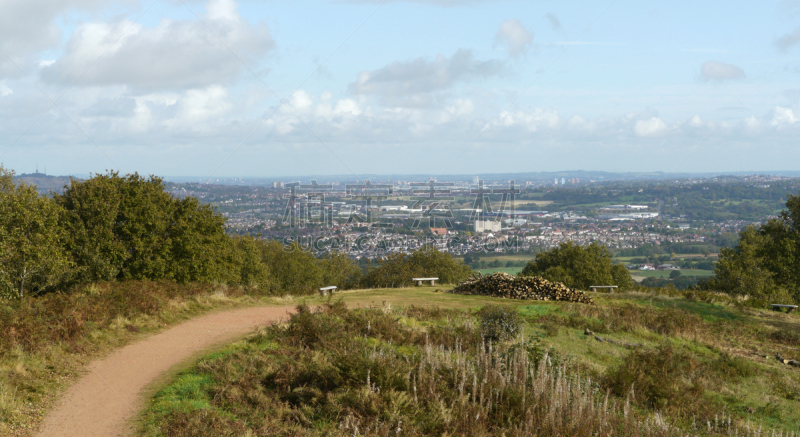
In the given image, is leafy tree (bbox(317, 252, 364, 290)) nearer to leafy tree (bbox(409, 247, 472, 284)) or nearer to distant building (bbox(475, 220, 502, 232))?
leafy tree (bbox(409, 247, 472, 284))

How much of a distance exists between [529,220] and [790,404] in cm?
8958

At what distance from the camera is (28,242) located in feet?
51.2

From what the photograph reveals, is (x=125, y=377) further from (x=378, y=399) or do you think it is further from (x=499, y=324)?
(x=499, y=324)

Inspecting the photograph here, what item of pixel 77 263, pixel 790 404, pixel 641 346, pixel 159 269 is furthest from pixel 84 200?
pixel 790 404

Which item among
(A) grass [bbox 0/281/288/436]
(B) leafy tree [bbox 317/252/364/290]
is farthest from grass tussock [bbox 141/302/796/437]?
(B) leafy tree [bbox 317/252/364/290]

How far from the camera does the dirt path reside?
744 centimetres

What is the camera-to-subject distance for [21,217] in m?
15.7

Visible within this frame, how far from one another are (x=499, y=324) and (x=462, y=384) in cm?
503

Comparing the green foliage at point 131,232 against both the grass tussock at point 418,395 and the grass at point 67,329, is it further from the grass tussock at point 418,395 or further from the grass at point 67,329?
the grass tussock at point 418,395

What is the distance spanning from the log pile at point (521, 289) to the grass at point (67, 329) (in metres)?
10.7

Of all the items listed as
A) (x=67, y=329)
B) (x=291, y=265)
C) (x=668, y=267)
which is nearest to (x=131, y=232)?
(x=67, y=329)

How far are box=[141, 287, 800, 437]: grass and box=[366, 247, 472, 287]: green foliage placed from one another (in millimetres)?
32832

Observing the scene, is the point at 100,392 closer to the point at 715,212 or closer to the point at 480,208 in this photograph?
the point at 480,208

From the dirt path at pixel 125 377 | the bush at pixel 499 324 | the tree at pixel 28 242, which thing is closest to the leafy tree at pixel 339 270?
the tree at pixel 28 242
